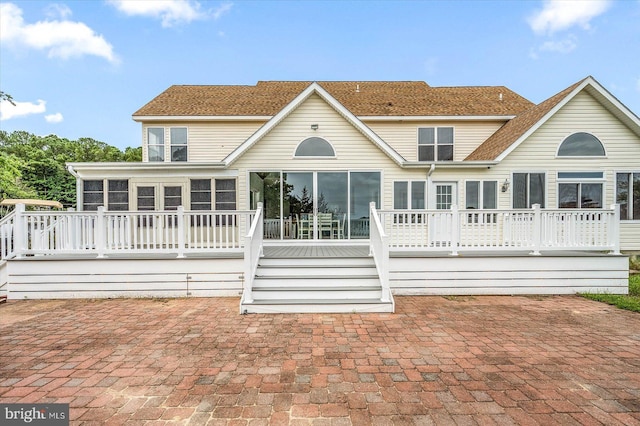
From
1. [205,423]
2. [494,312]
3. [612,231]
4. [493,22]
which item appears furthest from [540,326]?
[493,22]

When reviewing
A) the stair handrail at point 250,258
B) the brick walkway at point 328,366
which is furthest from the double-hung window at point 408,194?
the stair handrail at point 250,258

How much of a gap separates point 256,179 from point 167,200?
2999 mm

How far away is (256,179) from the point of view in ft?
31.0

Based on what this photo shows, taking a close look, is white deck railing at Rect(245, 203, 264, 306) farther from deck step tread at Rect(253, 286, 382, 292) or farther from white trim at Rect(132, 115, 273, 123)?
white trim at Rect(132, 115, 273, 123)

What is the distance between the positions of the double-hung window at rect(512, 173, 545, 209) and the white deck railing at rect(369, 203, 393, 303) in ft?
20.5

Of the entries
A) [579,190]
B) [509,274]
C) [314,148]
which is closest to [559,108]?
[579,190]

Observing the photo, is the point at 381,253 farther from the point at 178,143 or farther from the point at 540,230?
the point at 178,143

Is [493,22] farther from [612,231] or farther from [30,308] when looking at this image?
[30,308]

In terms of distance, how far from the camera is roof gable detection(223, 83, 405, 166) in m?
8.95

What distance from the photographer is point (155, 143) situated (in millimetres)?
12258

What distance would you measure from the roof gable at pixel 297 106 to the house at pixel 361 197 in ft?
0.14

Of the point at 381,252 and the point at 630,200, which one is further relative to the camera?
the point at 630,200

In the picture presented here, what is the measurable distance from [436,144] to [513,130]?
270 cm

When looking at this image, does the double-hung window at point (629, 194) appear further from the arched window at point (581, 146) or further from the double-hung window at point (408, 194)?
the double-hung window at point (408, 194)
